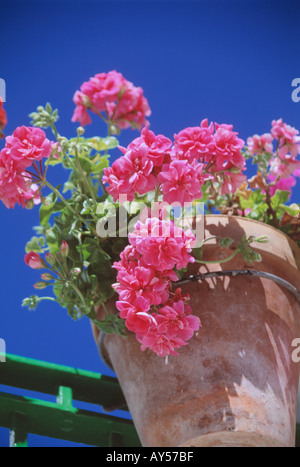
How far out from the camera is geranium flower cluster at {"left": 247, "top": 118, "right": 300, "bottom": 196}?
1.25 m

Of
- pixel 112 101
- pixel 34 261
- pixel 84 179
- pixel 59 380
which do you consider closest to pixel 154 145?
pixel 84 179

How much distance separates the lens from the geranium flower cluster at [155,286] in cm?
87

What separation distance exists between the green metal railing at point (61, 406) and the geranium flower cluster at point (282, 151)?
0.54 m

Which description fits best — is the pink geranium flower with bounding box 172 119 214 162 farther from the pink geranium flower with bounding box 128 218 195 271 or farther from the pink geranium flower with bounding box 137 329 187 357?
the pink geranium flower with bounding box 137 329 187 357

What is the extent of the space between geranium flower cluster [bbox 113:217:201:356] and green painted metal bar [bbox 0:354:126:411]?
291 millimetres

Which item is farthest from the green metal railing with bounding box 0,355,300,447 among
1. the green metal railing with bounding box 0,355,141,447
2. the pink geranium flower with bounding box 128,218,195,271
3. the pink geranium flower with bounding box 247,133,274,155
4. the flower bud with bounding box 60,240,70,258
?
the pink geranium flower with bounding box 247,133,274,155

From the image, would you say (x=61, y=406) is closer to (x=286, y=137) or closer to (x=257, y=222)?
(x=257, y=222)

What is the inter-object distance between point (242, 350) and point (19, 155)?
0.46 metres

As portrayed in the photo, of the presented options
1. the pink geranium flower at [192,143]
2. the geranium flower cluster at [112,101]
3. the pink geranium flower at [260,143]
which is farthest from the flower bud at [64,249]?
the pink geranium flower at [260,143]

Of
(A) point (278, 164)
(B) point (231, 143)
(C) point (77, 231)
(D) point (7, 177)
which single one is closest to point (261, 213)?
(A) point (278, 164)

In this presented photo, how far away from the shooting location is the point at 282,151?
4.14 feet

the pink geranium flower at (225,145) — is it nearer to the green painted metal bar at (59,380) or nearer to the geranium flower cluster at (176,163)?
the geranium flower cluster at (176,163)

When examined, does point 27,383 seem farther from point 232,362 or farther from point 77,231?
point 232,362

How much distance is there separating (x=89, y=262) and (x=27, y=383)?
0.26 meters
